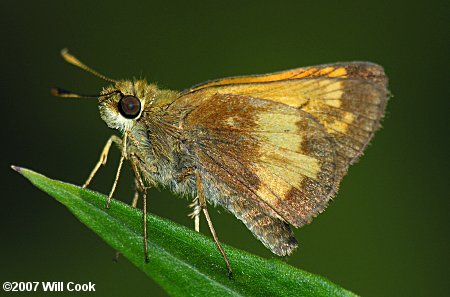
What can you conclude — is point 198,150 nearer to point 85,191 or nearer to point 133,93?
point 133,93

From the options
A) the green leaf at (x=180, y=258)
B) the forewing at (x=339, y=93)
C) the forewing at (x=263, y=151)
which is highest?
the forewing at (x=339, y=93)

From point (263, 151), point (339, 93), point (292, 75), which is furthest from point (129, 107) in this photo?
point (339, 93)

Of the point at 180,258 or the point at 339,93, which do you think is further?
the point at 339,93

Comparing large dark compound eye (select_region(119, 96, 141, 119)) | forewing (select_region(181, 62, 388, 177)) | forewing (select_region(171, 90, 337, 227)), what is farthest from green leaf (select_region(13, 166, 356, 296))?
forewing (select_region(181, 62, 388, 177))

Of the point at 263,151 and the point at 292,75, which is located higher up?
the point at 292,75

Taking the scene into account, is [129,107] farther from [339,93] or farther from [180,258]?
[180,258]

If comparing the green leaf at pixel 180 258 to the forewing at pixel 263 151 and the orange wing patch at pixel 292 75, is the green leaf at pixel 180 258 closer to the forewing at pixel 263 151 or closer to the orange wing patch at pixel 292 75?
the forewing at pixel 263 151

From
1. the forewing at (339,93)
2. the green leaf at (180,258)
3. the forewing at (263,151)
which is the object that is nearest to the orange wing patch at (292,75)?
the forewing at (339,93)
